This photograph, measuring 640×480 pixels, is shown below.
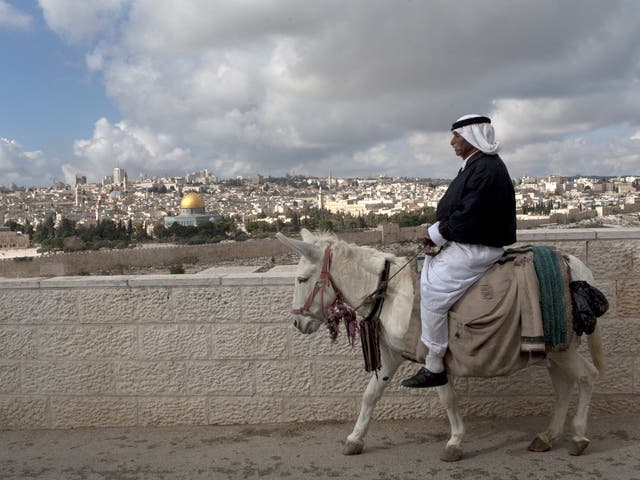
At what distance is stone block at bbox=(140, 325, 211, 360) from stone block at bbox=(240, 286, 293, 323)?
1.13 feet

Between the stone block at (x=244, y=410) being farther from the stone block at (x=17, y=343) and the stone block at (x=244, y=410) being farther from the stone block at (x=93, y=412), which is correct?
the stone block at (x=17, y=343)

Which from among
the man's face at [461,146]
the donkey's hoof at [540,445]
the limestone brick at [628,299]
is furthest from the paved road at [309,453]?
the man's face at [461,146]

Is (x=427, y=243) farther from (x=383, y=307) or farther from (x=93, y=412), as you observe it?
(x=93, y=412)

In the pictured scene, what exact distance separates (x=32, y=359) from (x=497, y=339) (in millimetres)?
3433

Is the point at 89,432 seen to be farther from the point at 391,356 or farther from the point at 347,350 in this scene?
Result: the point at 391,356

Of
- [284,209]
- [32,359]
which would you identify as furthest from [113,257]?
[284,209]

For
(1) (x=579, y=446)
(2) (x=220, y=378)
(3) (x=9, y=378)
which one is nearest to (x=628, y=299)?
(1) (x=579, y=446)

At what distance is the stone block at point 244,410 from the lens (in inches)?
185

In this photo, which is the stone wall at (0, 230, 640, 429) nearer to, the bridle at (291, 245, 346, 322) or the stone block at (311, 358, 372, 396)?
the stone block at (311, 358, 372, 396)

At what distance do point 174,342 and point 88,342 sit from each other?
662 millimetres

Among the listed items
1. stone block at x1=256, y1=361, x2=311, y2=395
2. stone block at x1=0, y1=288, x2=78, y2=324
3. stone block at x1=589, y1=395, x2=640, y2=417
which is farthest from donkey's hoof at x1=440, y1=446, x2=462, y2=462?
stone block at x1=0, y1=288, x2=78, y2=324

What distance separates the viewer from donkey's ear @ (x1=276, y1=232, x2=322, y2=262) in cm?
367

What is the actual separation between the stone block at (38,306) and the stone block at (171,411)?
835mm

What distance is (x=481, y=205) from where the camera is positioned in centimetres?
343
